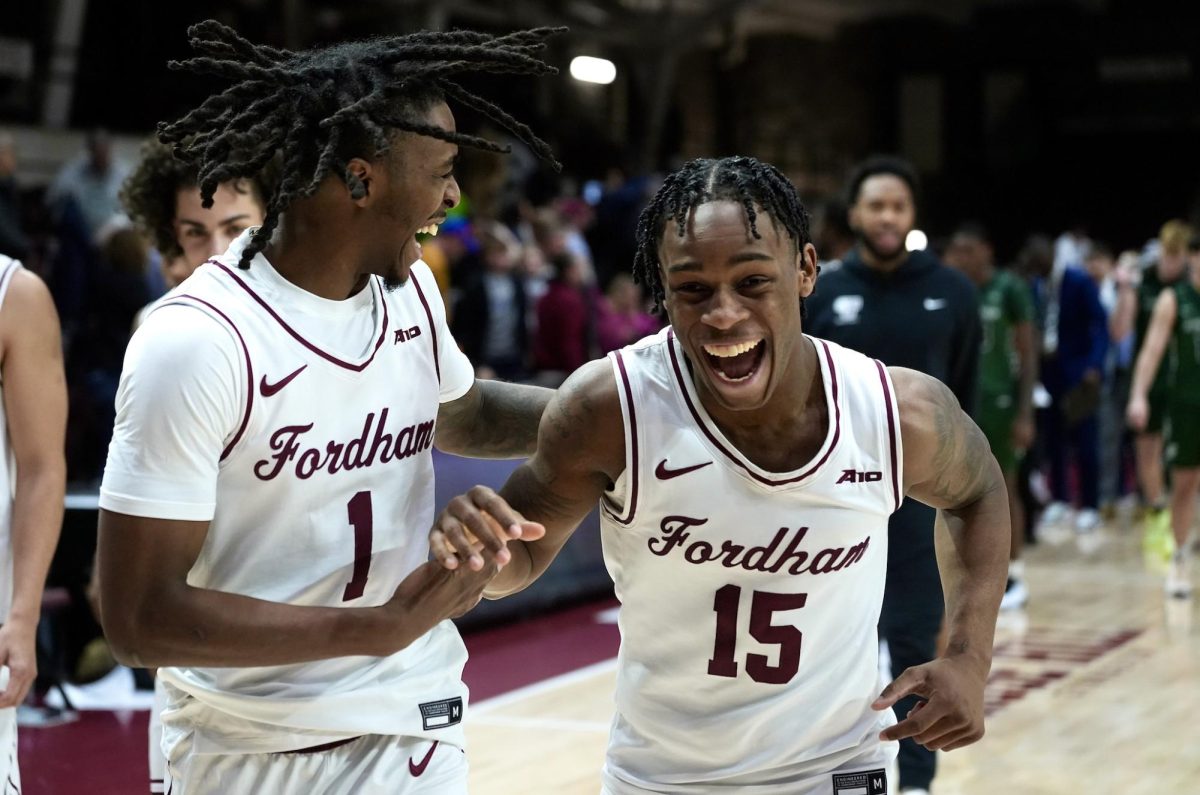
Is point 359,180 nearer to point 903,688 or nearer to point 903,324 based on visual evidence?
point 903,688

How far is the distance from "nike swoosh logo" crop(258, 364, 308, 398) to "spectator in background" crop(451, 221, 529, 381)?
24.6 feet

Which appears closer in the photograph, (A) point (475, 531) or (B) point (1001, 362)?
(A) point (475, 531)

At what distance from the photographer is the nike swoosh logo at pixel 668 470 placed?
8.97ft

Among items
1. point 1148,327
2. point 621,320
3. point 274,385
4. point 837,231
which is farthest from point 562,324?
point 274,385

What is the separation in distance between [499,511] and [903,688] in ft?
2.53

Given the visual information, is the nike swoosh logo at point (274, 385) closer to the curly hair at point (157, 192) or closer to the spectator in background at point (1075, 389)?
the curly hair at point (157, 192)

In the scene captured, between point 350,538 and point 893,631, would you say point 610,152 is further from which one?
point 350,538

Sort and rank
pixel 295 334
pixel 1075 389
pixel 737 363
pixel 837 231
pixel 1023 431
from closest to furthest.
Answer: pixel 295 334, pixel 737 363, pixel 837 231, pixel 1023 431, pixel 1075 389

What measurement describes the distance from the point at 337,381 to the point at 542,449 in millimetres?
438

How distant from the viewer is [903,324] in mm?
5301

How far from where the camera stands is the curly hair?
3.74 metres

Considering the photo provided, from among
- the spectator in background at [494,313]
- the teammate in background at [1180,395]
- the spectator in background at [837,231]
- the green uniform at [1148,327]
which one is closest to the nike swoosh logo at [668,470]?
the spectator in background at [837,231]

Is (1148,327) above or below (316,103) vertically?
below

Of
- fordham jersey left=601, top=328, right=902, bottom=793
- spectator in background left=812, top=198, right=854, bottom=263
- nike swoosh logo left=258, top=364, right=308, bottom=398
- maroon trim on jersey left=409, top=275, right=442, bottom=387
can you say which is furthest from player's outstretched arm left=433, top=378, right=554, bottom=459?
spectator in background left=812, top=198, right=854, bottom=263
